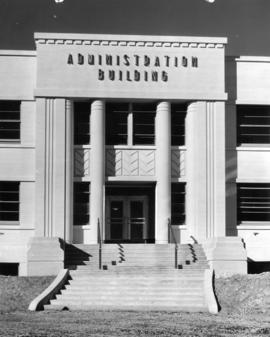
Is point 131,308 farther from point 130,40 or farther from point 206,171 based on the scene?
point 130,40

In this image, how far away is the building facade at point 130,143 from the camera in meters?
34.0

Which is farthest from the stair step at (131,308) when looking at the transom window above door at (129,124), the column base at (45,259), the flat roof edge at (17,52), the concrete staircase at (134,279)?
the flat roof edge at (17,52)

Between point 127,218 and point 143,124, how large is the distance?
4072 mm

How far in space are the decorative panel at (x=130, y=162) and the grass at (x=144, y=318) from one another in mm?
8087

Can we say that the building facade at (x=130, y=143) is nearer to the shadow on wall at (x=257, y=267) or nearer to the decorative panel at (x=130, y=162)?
the decorative panel at (x=130, y=162)

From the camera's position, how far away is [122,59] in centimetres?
3447

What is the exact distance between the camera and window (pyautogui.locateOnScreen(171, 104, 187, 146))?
3519 centimetres

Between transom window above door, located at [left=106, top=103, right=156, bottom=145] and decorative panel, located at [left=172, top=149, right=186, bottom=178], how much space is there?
3.50 ft

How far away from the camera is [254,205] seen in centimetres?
3556

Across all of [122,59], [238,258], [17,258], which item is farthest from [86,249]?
[122,59]

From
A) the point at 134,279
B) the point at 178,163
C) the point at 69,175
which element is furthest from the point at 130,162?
the point at 134,279

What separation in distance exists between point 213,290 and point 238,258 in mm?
5334

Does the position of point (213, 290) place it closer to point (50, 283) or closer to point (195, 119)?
point (50, 283)

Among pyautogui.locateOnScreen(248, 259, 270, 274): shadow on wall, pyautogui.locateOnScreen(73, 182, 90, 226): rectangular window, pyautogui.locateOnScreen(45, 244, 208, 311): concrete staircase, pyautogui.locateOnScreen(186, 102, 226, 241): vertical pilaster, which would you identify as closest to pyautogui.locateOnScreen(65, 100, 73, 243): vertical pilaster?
pyautogui.locateOnScreen(73, 182, 90, 226): rectangular window
